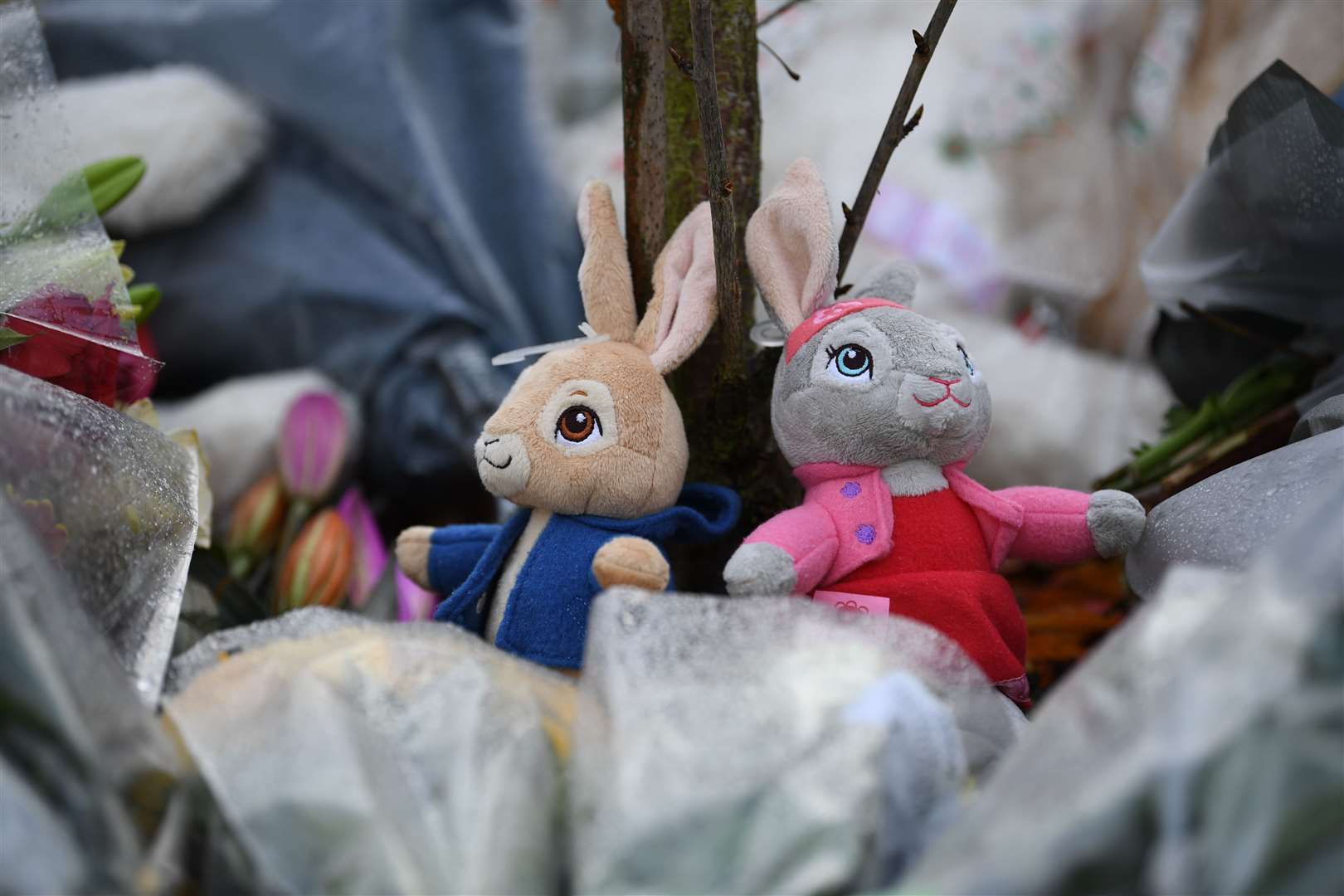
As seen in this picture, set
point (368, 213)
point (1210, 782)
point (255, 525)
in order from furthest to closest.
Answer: point (368, 213), point (255, 525), point (1210, 782)

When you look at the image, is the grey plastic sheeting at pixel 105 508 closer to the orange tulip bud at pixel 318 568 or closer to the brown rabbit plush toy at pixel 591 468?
the brown rabbit plush toy at pixel 591 468

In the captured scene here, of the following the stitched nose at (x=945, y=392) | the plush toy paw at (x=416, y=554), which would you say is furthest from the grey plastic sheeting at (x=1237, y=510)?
the plush toy paw at (x=416, y=554)

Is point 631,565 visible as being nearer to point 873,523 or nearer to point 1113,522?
point 873,523

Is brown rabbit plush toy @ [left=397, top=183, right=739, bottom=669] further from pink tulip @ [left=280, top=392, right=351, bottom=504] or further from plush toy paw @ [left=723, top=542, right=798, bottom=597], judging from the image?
pink tulip @ [left=280, top=392, right=351, bottom=504]

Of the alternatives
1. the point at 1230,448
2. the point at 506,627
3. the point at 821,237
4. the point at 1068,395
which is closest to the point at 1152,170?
the point at 1068,395

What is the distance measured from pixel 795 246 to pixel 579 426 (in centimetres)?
19

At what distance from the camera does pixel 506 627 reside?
0.66 m

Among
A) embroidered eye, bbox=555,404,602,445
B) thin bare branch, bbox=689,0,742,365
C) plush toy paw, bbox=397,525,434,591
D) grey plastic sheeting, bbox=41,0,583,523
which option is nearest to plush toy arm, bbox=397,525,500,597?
plush toy paw, bbox=397,525,434,591

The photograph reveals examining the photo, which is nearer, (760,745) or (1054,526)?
(760,745)

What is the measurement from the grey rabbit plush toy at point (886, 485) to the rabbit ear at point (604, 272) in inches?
3.4

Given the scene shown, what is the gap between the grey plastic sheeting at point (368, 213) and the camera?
1.28m

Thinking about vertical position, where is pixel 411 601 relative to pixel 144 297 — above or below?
below

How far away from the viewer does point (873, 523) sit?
66cm

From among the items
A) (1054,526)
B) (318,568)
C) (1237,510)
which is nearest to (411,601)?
(318,568)
